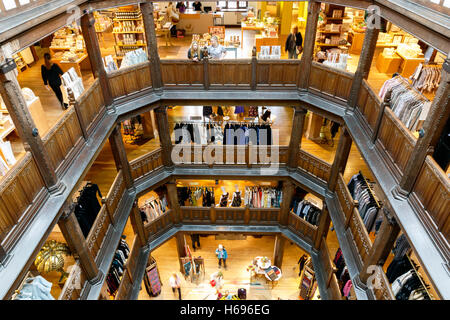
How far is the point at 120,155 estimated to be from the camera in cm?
895

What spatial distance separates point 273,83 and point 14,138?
7.29 meters

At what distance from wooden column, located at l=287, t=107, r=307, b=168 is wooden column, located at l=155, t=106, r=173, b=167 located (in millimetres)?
3971

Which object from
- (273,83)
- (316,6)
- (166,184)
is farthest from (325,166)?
(166,184)

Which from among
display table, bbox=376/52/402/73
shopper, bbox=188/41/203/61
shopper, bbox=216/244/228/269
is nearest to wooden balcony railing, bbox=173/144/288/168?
shopper, bbox=188/41/203/61

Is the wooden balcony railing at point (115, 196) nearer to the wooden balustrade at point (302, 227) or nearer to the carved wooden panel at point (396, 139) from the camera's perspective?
the wooden balustrade at point (302, 227)

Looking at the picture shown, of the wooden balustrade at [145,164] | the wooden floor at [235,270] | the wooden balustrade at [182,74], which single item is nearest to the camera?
the wooden balustrade at [182,74]

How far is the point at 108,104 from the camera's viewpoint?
27.1 ft

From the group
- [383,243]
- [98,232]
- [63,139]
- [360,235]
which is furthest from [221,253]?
[63,139]

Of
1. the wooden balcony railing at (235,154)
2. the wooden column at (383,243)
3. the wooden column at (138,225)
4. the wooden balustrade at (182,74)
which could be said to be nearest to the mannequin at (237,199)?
the wooden balcony railing at (235,154)

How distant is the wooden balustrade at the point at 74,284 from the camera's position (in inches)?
234

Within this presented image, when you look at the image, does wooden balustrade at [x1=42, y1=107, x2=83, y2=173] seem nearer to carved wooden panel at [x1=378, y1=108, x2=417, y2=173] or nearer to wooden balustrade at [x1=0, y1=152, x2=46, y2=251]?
wooden balustrade at [x1=0, y1=152, x2=46, y2=251]

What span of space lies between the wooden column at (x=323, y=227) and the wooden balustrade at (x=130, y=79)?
22.2 feet

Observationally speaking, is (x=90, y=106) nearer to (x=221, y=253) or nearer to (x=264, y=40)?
(x=221, y=253)
